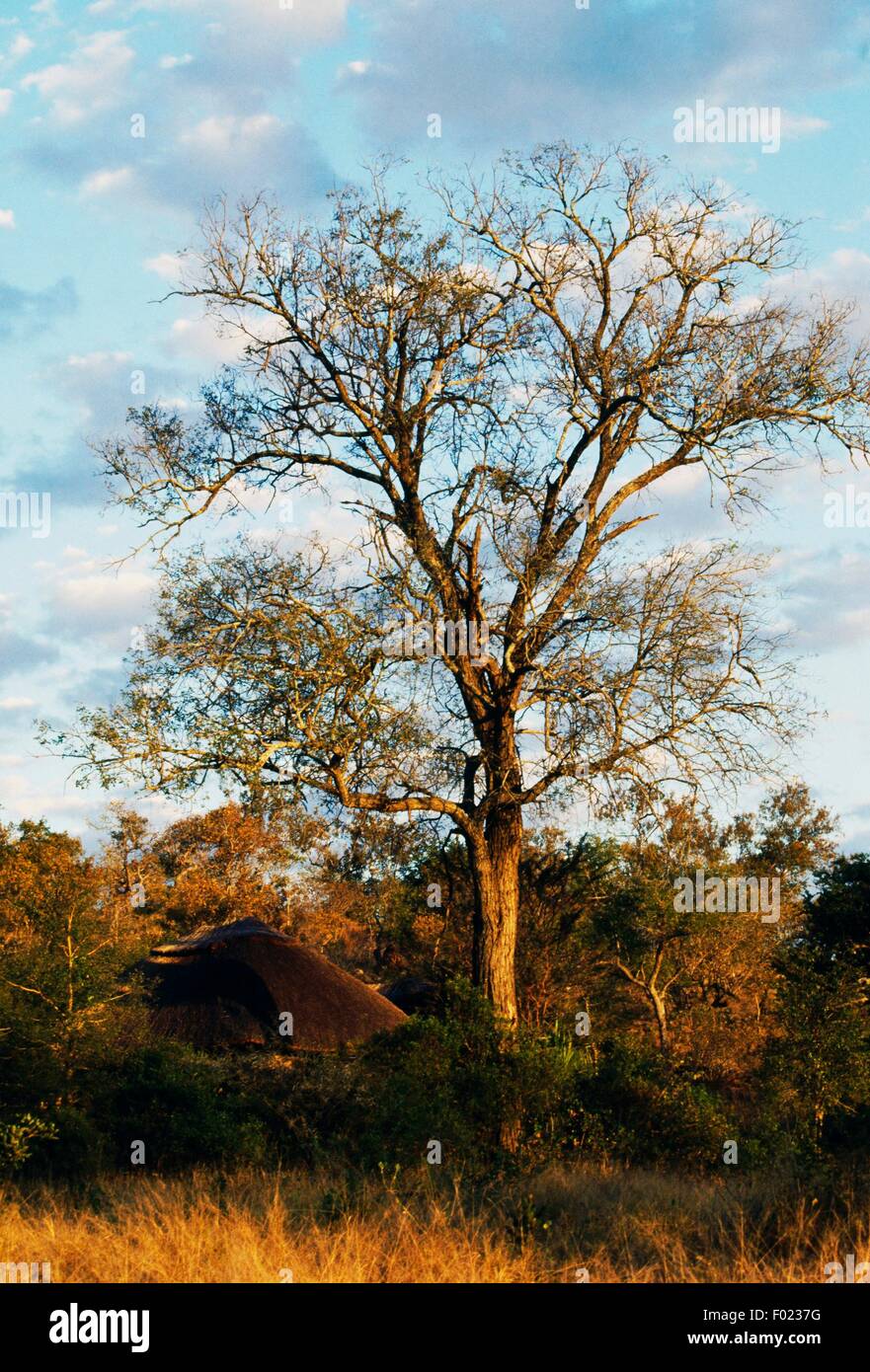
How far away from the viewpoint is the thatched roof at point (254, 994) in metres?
20.9

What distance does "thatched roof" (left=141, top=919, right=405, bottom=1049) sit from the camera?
68.5 feet

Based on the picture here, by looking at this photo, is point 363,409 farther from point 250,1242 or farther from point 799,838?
point 799,838

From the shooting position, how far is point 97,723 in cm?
1485

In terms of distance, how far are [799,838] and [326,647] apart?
106 ft

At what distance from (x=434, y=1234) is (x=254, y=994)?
48.1ft

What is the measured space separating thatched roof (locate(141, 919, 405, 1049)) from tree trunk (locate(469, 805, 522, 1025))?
5021mm

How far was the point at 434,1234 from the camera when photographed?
7.49 m
